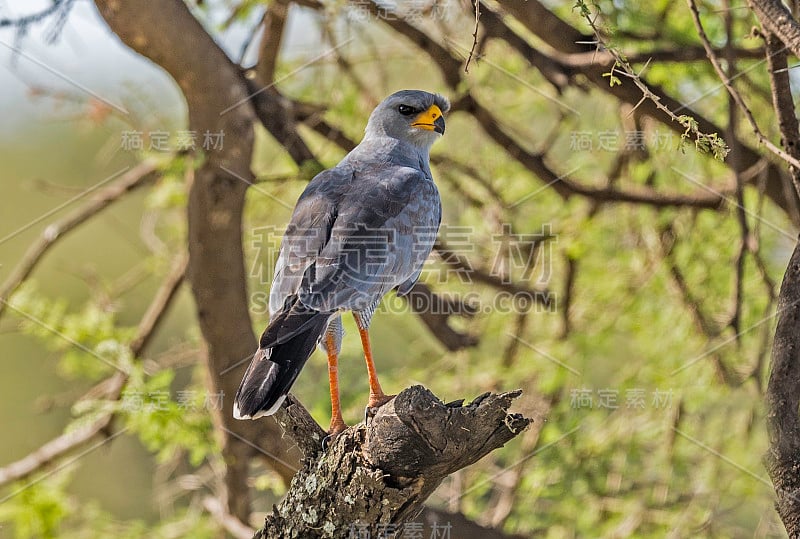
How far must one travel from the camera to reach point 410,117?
11.9 feet

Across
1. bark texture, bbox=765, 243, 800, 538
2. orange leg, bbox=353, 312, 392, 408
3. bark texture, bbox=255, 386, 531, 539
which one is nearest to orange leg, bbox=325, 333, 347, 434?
orange leg, bbox=353, 312, 392, 408

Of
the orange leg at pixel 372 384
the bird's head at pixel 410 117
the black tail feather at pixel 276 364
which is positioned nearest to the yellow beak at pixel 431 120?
the bird's head at pixel 410 117

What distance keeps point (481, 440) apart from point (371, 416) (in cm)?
35

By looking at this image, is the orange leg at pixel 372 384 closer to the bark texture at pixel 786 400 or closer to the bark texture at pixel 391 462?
the bark texture at pixel 391 462

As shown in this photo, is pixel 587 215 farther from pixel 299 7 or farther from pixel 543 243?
pixel 299 7

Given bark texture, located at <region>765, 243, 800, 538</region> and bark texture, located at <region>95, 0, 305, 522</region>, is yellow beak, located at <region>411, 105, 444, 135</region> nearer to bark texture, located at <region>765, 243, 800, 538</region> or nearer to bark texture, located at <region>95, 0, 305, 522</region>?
bark texture, located at <region>95, 0, 305, 522</region>

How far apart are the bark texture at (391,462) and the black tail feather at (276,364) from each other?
0.25m

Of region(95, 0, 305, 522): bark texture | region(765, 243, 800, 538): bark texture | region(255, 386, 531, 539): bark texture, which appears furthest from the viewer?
region(95, 0, 305, 522): bark texture

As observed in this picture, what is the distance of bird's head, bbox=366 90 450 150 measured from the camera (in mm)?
3605

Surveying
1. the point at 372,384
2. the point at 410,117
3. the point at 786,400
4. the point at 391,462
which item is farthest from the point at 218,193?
the point at 786,400

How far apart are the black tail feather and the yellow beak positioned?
120 cm

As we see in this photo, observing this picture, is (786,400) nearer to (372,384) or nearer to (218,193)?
(372,384)

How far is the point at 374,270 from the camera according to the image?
9.68 ft

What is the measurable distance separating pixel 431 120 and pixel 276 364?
143 cm
